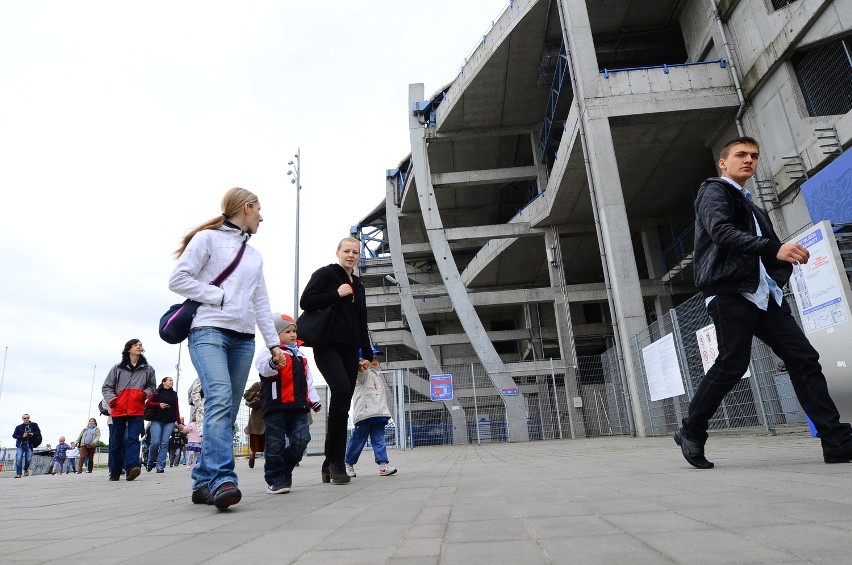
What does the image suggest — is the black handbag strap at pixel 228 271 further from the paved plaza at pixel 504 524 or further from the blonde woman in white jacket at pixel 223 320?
the paved plaza at pixel 504 524

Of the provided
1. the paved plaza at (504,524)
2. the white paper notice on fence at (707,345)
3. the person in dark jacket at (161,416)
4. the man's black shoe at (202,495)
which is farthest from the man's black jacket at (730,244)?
the person in dark jacket at (161,416)

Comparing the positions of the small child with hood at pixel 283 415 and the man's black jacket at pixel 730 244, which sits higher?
the man's black jacket at pixel 730 244

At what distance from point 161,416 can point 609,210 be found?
1112 cm

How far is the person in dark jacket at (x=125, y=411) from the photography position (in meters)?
7.41

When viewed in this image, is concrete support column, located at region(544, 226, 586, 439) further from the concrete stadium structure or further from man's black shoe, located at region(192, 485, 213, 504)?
man's black shoe, located at region(192, 485, 213, 504)

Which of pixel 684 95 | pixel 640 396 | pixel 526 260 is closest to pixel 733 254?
pixel 640 396

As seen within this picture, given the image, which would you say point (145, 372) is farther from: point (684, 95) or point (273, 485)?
point (684, 95)

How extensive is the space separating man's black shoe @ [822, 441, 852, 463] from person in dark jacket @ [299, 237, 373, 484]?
3.19 metres

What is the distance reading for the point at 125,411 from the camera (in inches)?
292

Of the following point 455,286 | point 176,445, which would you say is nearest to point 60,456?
point 176,445

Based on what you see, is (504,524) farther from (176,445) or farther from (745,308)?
(176,445)

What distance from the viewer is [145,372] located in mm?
7816

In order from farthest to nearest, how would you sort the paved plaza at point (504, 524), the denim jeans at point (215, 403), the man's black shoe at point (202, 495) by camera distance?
the man's black shoe at point (202, 495)
the denim jeans at point (215, 403)
the paved plaza at point (504, 524)

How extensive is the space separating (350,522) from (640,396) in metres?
12.1
